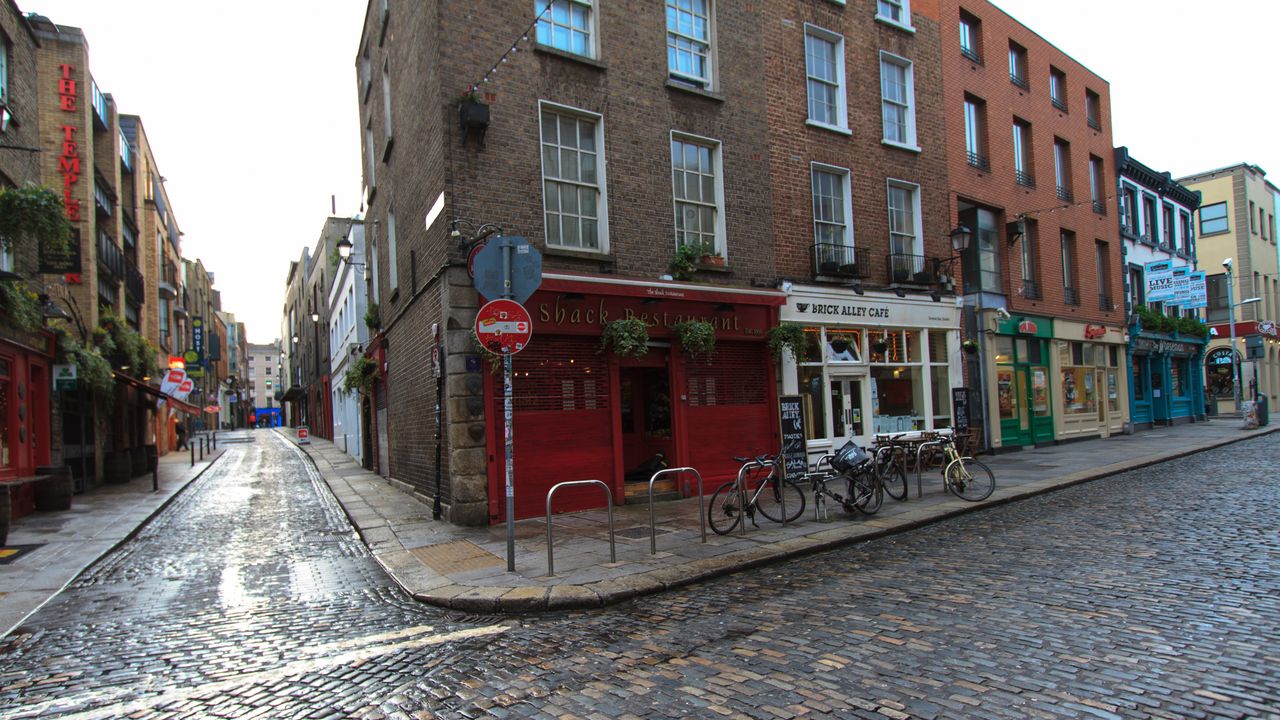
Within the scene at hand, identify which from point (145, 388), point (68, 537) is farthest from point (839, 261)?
point (145, 388)

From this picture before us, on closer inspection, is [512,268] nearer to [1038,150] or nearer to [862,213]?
[862,213]

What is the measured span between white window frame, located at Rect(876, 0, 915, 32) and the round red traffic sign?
13329 millimetres

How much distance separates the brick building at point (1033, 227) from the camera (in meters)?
18.4

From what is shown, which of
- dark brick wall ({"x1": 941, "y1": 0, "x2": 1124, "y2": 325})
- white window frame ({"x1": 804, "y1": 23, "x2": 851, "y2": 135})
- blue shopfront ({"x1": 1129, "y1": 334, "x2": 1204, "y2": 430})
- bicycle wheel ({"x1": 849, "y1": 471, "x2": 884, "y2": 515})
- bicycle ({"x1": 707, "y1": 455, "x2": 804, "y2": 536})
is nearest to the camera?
bicycle ({"x1": 707, "y1": 455, "x2": 804, "y2": 536})

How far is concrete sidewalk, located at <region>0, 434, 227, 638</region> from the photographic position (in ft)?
22.6

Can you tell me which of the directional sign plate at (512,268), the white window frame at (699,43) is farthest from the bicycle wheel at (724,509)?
the white window frame at (699,43)

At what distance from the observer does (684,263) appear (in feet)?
39.6

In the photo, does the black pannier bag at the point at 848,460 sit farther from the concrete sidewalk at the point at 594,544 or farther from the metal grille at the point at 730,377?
the metal grille at the point at 730,377

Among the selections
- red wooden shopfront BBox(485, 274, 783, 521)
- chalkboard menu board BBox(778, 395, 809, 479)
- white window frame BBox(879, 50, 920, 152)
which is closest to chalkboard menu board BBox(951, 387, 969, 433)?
red wooden shopfront BBox(485, 274, 783, 521)

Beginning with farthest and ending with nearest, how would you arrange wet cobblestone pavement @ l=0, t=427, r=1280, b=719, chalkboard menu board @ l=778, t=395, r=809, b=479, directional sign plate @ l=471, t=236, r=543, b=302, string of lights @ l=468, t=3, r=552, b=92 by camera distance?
chalkboard menu board @ l=778, t=395, r=809, b=479 < string of lights @ l=468, t=3, r=552, b=92 < directional sign plate @ l=471, t=236, r=543, b=302 < wet cobblestone pavement @ l=0, t=427, r=1280, b=719

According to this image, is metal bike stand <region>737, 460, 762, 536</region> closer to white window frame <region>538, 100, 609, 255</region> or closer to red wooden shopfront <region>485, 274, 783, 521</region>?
red wooden shopfront <region>485, 274, 783, 521</region>

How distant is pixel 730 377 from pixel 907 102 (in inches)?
343

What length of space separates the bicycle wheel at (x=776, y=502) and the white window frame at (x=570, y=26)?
7403 millimetres

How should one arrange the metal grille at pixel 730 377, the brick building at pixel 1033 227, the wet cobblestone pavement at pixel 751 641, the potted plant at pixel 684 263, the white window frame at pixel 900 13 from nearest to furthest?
the wet cobblestone pavement at pixel 751 641
the potted plant at pixel 684 263
the metal grille at pixel 730 377
the white window frame at pixel 900 13
the brick building at pixel 1033 227
